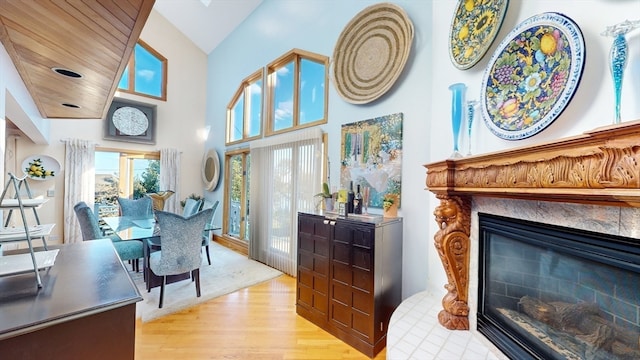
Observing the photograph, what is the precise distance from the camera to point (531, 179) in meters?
1.08

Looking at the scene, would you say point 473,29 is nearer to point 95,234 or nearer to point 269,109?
point 269,109

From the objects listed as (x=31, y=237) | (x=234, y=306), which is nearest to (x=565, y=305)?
(x=31, y=237)

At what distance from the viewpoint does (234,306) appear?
2.83 m

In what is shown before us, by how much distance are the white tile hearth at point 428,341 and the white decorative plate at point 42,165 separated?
20.3 feet

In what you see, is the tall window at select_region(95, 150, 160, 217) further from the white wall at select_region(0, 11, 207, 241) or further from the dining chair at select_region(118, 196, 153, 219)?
the dining chair at select_region(118, 196, 153, 219)

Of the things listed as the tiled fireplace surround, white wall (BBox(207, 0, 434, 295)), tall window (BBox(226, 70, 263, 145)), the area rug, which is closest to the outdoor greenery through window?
tall window (BBox(226, 70, 263, 145))

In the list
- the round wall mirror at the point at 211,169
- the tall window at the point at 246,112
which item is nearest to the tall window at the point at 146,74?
the round wall mirror at the point at 211,169

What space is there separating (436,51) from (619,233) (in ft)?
6.04

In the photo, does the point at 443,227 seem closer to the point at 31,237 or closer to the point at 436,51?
the point at 436,51

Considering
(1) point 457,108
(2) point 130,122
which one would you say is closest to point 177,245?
(1) point 457,108

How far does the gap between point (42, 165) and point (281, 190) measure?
14.6ft

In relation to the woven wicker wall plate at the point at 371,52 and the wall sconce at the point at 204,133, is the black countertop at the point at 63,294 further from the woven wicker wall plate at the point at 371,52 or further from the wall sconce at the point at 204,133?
the wall sconce at the point at 204,133

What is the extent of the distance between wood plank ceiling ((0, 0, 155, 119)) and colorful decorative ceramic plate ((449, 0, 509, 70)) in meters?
1.88

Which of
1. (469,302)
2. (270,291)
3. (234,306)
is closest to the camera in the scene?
(469,302)
